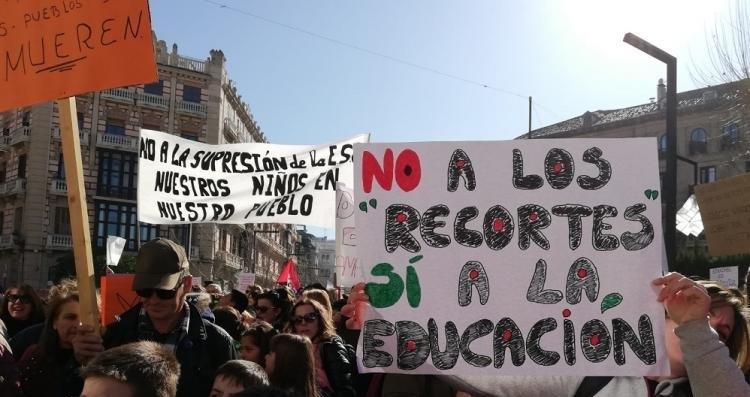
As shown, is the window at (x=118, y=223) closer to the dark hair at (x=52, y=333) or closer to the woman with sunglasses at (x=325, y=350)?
the woman with sunglasses at (x=325, y=350)

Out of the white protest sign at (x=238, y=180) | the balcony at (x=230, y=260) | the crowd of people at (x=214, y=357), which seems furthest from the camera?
the balcony at (x=230, y=260)

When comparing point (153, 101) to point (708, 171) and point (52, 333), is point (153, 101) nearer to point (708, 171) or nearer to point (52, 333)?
point (708, 171)

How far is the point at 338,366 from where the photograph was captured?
14.7 ft

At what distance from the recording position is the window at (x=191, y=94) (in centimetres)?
4459

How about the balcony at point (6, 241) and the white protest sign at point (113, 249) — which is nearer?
the white protest sign at point (113, 249)

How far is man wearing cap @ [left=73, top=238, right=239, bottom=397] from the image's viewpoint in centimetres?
290

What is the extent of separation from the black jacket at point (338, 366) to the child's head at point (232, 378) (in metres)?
1.37

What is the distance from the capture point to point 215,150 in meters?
7.53

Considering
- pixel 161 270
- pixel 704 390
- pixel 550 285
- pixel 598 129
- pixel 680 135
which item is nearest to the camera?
pixel 704 390

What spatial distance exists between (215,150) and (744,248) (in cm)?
490

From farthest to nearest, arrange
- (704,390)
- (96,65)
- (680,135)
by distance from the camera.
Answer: (680,135), (96,65), (704,390)

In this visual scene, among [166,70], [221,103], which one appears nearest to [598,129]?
[221,103]

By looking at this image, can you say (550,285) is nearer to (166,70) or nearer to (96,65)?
(96,65)

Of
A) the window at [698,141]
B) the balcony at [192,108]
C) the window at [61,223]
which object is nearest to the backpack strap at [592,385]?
the window at [61,223]
